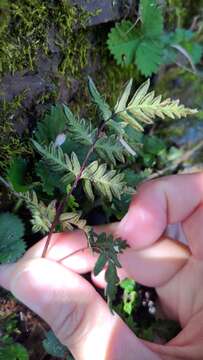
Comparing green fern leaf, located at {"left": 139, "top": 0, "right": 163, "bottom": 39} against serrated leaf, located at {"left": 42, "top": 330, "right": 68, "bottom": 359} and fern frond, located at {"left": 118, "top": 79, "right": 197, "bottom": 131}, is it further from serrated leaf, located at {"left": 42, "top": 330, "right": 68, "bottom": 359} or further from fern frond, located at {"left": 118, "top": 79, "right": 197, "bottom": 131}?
serrated leaf, located at {"left": 42, "top": 330, "right": 68, "bottom": 359}

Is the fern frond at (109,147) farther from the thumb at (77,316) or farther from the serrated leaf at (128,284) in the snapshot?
the serrated leaf at (128,284)

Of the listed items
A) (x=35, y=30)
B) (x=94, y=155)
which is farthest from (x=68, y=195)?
(x=35, y=30)

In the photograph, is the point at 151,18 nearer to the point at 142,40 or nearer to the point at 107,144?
the point at 142,40

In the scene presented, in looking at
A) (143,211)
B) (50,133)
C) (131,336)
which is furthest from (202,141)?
(131,336)

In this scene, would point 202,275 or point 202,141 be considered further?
point 202,141

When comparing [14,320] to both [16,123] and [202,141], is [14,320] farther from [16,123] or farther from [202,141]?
[202,141]
